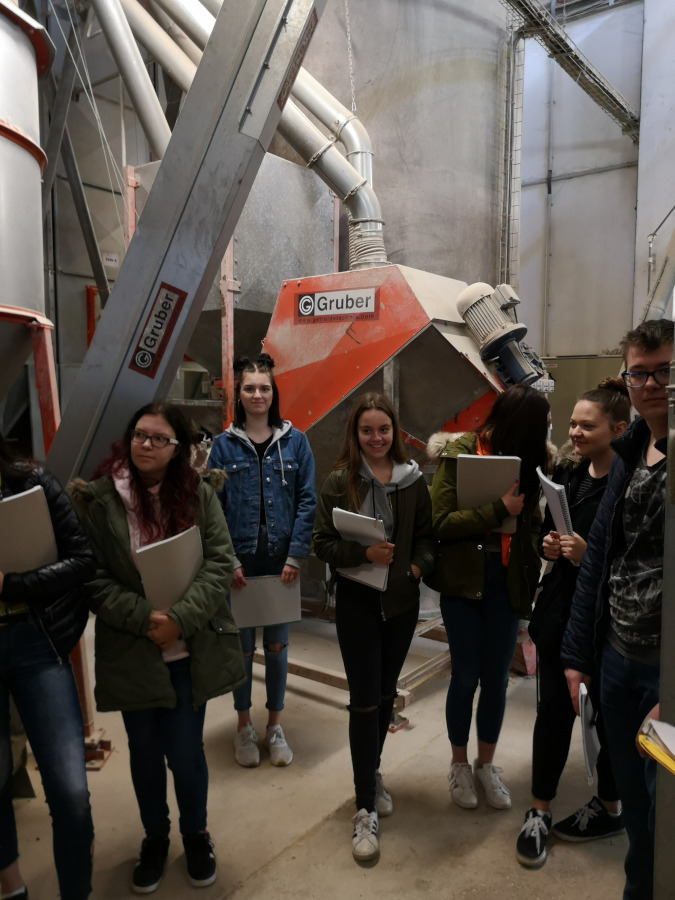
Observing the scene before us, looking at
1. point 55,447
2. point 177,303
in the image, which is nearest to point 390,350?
point 177,303

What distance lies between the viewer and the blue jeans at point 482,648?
7.33ft

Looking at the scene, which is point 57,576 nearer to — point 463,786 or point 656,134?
point 463,786

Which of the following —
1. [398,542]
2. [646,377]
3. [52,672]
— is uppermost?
[646,377]

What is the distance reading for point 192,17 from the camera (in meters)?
3.74

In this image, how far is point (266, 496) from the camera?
8.61 feet

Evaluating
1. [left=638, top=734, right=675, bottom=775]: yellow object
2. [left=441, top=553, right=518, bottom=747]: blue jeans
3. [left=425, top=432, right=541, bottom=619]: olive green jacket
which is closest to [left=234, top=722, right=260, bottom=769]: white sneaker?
[left=441, top=553, right=518, bottom=747]: blue jeans

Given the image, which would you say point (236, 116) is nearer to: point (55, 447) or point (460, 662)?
point (55, 447)

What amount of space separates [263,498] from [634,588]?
4.99 feet

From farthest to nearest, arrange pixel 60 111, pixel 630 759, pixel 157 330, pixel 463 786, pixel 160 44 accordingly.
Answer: pixel 60 111, pixel 160 44, pixel 463 786, pixel 157 330, pixel 630 759

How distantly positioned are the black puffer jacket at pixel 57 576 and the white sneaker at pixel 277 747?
4.17ft

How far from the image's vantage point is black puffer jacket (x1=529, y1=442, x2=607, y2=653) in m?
2.04

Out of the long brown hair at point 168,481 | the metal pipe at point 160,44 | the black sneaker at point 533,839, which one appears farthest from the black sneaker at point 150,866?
the metal pipe at point 160,44

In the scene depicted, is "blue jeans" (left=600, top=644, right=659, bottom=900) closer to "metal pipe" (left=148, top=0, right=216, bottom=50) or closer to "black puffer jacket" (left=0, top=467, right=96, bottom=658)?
"black puffer jacket" (left=0, top=467, right=96, bottom=658)

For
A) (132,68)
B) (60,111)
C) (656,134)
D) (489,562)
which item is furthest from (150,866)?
(656,134)
